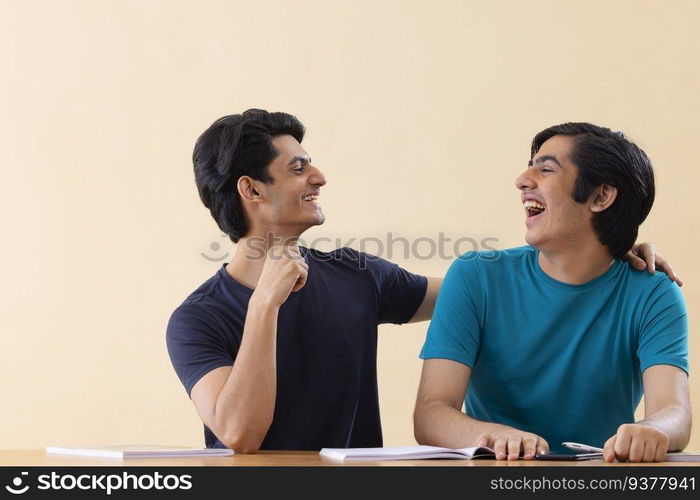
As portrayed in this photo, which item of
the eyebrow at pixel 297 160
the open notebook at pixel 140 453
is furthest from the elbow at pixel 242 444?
the eyebrow at pixel 297 160

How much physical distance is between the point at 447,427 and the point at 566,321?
0.40 m

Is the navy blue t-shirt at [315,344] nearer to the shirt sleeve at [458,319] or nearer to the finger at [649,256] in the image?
the shirt sleeve at [458,319]

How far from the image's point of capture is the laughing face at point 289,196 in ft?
7.24

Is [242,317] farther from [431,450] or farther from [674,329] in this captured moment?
[674,329]

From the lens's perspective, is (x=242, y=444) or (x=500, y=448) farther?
(x=242, y=444)

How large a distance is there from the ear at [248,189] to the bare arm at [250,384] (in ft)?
1.23

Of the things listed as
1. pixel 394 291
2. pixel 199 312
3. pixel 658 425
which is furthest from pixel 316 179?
pixel 658 425

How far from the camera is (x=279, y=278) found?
1894mm

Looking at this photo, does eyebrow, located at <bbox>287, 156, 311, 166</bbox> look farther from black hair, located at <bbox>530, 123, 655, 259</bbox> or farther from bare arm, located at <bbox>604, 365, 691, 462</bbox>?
bare arm, located at <bbox>604, 365, 691, 462</bbox>

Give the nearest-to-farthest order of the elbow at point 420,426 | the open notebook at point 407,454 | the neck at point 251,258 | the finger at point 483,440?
1. the open notebook at point 407,454
2. the finger at point 483,440
3. the elbow at point 420,426
4. the neck at point 251,258

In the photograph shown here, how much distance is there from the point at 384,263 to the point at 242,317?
0.42 m

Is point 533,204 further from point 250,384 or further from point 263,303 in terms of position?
point 250,384

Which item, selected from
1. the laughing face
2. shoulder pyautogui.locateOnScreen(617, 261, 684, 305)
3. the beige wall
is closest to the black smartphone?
shoulder pyautogui.locateOnScreen(617, 261, 684, 305)

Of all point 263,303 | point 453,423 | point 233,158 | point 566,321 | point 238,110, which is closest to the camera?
point 453,423
